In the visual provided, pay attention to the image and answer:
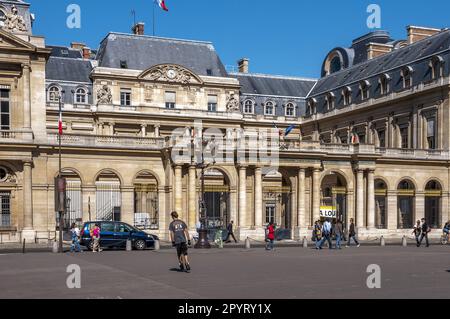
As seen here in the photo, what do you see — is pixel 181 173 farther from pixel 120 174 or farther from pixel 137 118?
pixel 137 118

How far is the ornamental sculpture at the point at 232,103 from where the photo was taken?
2576 inches

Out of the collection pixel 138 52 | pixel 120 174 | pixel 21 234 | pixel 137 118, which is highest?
pixel 138 52

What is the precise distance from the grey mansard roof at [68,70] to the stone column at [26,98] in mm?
21484

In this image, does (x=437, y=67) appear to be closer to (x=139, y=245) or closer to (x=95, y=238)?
(x=139, y=245)

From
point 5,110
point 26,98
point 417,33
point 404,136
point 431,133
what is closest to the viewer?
point 5,110

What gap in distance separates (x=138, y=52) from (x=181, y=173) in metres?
24.3

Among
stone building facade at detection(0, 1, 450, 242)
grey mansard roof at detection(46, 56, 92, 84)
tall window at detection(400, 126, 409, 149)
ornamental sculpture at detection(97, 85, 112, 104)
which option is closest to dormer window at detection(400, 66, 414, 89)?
stone building facade at detection(0, 1, 450, 242)

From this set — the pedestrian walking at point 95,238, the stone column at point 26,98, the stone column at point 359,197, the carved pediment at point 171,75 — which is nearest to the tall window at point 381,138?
the stone column at point 359,197

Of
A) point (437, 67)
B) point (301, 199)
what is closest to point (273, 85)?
point (437, 67)

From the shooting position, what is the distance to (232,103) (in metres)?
65.6

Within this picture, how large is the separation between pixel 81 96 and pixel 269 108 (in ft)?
66.9
